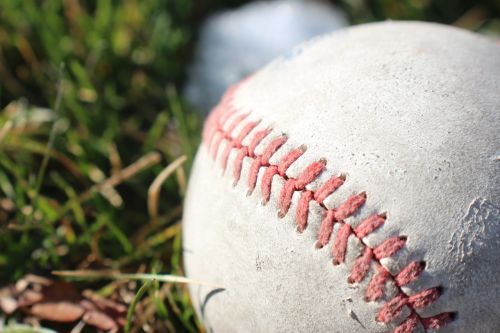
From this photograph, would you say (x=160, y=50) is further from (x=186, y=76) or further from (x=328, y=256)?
(x=328, y=256)

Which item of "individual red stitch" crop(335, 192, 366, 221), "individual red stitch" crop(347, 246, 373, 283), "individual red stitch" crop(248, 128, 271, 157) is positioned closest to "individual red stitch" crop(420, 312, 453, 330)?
"individual red stitch" crop(347, 246, 373, 283)

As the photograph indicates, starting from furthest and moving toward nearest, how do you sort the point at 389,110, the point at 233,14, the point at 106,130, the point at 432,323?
the point at 233,14
the point at 106,130
the point at 389,110
the point at 432,323

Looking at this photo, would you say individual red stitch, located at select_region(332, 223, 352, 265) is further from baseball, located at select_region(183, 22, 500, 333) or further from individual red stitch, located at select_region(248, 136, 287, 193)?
individual red stitch, located at select_region(248, 136, 287, 193)

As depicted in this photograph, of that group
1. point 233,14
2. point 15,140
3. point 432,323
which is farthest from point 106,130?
point 432,323

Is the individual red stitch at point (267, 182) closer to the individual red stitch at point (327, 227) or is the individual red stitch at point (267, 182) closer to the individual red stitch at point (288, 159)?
the individual red stitch at point (288, 159)

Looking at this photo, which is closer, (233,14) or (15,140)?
(15,140)

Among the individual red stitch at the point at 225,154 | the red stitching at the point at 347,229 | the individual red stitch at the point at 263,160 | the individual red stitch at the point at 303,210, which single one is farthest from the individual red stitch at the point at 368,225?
the individual red stitch at the point at 225,154
